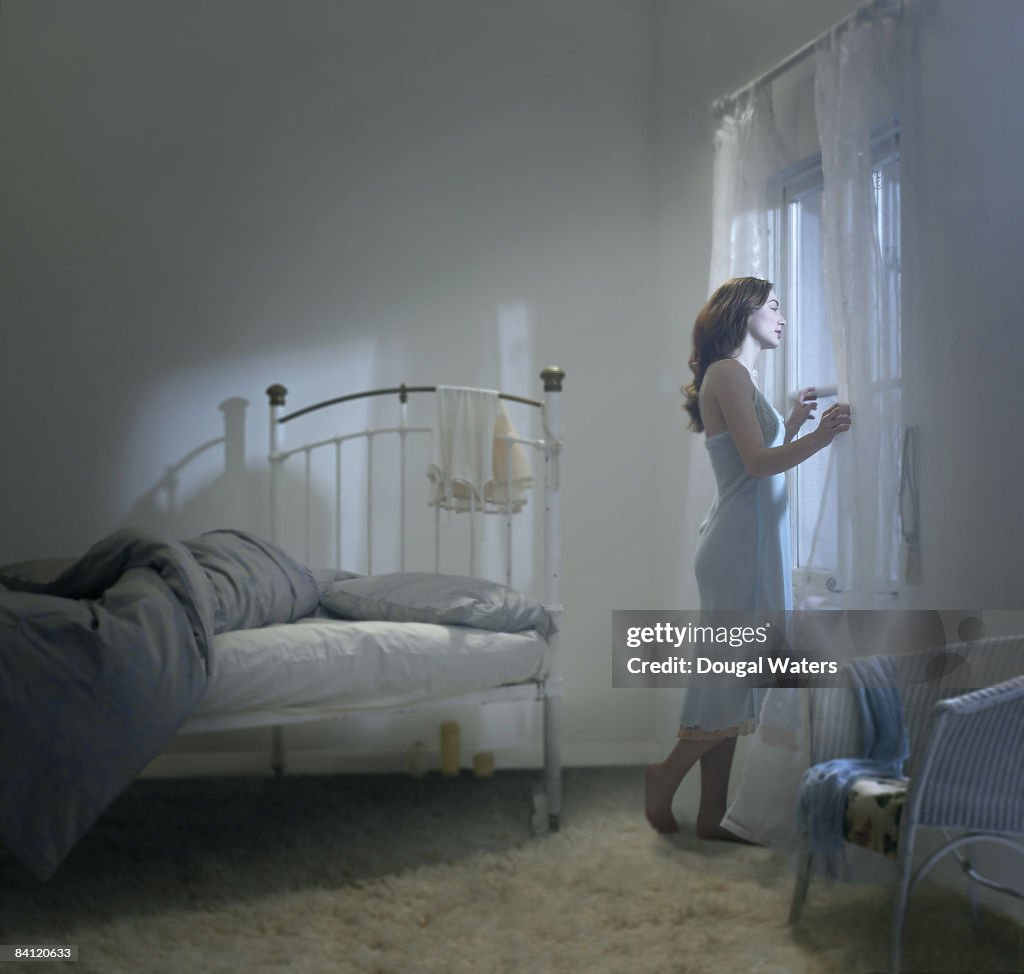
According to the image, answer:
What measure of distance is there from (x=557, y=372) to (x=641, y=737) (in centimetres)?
127

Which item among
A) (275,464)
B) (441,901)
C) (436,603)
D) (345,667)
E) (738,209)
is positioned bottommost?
(441,901)

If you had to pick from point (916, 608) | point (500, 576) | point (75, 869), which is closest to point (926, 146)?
point (916, 608)

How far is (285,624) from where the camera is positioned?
88.1 inches

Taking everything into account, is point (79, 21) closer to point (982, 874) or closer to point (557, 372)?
point (557, 372)

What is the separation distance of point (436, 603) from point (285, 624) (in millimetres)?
349

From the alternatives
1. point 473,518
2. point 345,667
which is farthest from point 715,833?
point 473,518

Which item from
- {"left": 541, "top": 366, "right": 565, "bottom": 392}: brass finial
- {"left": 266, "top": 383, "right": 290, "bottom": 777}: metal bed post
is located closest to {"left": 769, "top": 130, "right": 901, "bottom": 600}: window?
{"left": 541, "top": 366, "right": 565, "bottom": 392}: brass finial

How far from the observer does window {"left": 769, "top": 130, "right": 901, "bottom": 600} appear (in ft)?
5.74

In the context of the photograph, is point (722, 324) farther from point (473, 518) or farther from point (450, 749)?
point (450, 749)

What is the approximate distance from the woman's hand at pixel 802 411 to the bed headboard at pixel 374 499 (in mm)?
1242

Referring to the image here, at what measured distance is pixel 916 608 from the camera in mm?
1747

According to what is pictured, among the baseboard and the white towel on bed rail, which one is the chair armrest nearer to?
the white towel on bed rail

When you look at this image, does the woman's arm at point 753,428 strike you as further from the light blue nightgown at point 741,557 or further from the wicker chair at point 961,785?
the wicker chair at point 961,785

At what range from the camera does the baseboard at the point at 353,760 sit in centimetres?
291
